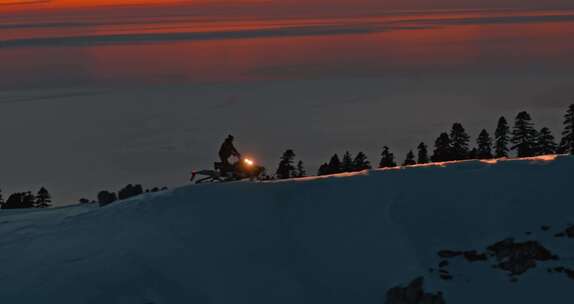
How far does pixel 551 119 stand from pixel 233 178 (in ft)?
556

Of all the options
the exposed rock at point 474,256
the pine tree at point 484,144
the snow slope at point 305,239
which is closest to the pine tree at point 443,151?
the pine tree at point 484,144

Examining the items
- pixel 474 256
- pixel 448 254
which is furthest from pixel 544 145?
pixel 448 254

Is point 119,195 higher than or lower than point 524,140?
lower

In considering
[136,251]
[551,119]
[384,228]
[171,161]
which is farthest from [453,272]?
[551,119]

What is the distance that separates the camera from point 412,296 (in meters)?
20.7

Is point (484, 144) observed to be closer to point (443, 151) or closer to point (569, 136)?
point (443, 151)

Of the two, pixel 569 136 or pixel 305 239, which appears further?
pixel 569 136

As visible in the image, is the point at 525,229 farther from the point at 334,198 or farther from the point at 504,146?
the point at 504,146

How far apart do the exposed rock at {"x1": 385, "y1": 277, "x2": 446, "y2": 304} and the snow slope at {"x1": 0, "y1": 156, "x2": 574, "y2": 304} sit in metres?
0.28

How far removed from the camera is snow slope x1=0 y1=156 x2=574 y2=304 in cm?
2117

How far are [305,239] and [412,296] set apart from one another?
14.5 feet

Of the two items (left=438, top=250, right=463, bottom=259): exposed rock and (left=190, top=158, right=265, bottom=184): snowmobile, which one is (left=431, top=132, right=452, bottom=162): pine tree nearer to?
(left=190, top=158, right=265, bottom=184): snowmobile

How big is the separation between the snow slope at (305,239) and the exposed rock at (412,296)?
0.28 m

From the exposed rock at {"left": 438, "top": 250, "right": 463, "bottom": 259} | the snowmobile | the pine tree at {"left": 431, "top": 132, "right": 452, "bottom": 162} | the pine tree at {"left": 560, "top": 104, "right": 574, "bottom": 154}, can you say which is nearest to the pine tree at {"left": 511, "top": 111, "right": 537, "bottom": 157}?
the pine tree at {"left": 560, "top": 104, "right": 574, "bottom": 154}
